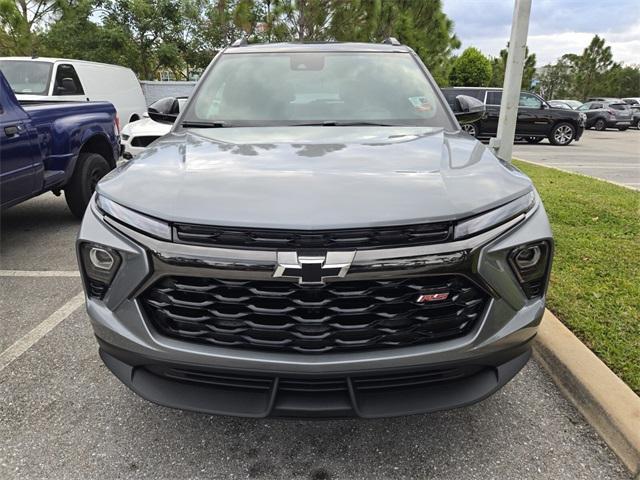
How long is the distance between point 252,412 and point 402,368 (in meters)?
0.55

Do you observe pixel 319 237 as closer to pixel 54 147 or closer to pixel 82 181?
pixel 54 147

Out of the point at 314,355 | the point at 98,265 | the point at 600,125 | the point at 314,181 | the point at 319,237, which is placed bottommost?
the point at 600,125

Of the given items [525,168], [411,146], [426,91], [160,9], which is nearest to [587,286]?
[426,91]

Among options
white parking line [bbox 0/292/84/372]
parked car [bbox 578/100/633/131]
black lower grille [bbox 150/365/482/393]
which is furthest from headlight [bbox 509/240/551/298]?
parked car [bbox 578/100/633/131]

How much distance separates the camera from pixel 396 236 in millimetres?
1665

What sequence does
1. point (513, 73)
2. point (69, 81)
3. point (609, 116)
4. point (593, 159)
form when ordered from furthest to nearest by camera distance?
point (609, 116), point (593, 159), point (69, 81), point (513, 73)

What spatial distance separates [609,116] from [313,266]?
31.0 meters

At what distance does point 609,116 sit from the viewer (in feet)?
89.4

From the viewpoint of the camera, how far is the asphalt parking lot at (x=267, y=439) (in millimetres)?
2055

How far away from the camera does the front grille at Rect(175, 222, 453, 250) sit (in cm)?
163

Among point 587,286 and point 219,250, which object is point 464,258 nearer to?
point 219,250

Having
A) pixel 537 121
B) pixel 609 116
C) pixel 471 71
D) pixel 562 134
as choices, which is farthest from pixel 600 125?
pixel 537 121

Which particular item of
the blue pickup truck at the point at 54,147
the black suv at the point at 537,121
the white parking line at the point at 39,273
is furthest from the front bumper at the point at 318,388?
the black suv at the point at 537,121

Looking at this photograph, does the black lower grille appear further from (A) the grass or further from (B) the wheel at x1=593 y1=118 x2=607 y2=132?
(B) the wheel at x1=593 y1=118 x2=607 y2=132
